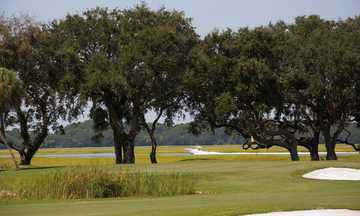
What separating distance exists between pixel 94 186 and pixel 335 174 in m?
12.7

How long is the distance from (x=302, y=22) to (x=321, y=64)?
800 centimetres

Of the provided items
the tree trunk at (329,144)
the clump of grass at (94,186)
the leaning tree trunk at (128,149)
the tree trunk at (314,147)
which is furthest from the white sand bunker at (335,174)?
the tree trunk at (314,147)

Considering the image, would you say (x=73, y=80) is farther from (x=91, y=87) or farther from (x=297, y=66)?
(x=297, y=66)

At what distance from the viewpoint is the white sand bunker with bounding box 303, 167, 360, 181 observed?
32838 millimetres

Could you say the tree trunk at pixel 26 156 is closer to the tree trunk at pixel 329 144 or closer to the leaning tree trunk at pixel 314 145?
the leaning tree trunk at pixel 314 145

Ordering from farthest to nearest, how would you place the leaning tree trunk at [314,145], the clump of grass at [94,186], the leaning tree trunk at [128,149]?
the leaning tree trunk at [314,145], the leaning tree trunk at [128,149], the clump of grass at [94,186]

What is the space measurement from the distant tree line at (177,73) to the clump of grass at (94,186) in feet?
74.3

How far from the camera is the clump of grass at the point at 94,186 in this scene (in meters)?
28.9

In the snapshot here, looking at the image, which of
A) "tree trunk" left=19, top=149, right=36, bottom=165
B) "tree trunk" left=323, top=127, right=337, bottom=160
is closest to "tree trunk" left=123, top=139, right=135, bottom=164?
"tree trunk" left=19, top=149, right=36, bottom=165

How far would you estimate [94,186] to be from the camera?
28875 millimetres

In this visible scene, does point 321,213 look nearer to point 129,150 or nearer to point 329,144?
point 129,150

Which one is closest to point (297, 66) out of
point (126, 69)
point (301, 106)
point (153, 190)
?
point (301, 106)

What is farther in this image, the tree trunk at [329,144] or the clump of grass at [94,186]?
the tree trunk at [329,144]

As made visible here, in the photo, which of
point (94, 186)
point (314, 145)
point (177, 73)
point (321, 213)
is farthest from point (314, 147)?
point (321, 213)
